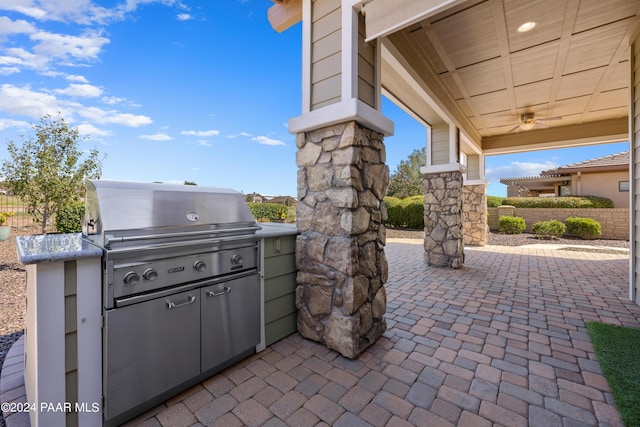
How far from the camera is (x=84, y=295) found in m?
1.28

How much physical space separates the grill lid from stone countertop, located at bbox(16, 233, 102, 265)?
70 mm

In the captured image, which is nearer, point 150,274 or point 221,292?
point 150,274

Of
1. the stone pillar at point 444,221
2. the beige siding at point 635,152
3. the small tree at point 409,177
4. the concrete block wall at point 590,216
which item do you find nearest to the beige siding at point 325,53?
the beige siding at point 635,152

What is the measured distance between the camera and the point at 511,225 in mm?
9648

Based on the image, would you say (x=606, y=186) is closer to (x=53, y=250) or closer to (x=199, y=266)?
(x=199, y=266)

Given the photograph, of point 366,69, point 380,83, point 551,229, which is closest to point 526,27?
point 380,83

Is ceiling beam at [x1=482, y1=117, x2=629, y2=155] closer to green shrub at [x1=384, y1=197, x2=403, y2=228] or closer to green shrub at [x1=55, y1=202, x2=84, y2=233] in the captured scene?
green shrub at [x1=384, y1=197, x2=403, y2=228]

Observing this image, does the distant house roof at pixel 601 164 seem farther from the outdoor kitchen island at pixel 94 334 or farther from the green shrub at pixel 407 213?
the outdoor kitchen island at pixel 94 334

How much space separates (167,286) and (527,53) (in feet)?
15.6

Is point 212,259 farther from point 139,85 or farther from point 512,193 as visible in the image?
point 512,193

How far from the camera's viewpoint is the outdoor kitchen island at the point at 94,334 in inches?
46.9

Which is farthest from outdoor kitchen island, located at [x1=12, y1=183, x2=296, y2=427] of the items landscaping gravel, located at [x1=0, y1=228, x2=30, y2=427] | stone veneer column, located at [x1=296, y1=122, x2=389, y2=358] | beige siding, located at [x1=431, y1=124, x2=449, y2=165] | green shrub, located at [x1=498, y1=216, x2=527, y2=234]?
green shrub, located at [x1=498, y1=216, x2=527, y2=234]

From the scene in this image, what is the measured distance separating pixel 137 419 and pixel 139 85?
23.2 feet

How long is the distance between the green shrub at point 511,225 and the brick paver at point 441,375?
7.04m
